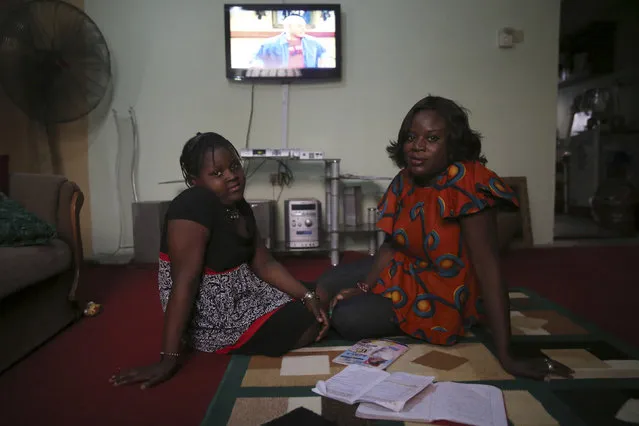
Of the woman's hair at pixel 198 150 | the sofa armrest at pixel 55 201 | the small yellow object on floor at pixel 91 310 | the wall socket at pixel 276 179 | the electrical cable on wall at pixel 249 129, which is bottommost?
the small yellow object on floor at pixel 91 310

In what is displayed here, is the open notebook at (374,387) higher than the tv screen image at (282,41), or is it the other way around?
the tv screen image at (282,41)

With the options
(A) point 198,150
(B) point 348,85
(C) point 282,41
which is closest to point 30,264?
(A) point 198,150

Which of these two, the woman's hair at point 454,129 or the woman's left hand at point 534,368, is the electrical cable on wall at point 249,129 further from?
the woman's left hand at point 534,368

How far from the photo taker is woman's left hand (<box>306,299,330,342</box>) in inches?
62.1

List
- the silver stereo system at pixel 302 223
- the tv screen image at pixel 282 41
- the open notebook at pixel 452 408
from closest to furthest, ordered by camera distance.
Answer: the open notebook at pixel 452 408
the silver stereo system at pixel 302 223
the tv screen image at pixel 282 41

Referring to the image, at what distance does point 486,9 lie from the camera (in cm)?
364

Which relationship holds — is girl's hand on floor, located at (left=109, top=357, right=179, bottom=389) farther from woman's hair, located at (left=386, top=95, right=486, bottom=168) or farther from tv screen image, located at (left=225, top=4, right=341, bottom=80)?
tv screen image, located at (left=225, top=4, right=341, bottom=80)

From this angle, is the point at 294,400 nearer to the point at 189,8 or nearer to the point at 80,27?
the point at 80,27

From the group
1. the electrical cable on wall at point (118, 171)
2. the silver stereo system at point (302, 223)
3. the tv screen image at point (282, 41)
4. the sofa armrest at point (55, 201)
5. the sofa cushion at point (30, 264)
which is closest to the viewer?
the sofa cushion at point (30, 264)

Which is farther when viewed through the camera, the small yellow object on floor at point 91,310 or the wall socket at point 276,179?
the wall socket at point 276,179

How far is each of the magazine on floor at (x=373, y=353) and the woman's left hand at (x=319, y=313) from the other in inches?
4.3

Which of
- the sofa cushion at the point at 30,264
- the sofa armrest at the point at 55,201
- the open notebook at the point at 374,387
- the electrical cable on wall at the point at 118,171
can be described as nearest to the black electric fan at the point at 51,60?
the electrical cable on wall at the point at 118,171

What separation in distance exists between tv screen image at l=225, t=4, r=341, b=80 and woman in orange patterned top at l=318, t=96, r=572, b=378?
6.72ft

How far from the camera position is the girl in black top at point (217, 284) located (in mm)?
1344
